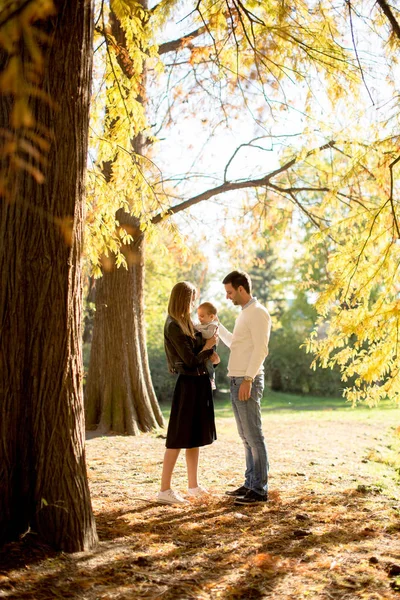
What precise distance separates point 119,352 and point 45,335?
21.8 ft

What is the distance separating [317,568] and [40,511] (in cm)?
163

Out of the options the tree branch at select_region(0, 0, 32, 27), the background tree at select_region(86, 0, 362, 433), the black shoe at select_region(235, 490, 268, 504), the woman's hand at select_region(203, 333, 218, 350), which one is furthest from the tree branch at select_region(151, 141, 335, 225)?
the tree branch at select_region(0, 0, 32, 27)

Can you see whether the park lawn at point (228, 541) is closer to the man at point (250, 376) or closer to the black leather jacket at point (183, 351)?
the man at point (250, 376)

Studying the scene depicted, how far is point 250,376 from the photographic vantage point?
5.34m

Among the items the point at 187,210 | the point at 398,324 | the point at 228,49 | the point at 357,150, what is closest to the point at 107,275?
the point at 187,210

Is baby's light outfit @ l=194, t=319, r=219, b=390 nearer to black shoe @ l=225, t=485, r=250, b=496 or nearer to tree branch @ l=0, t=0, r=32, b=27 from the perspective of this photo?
black shoe @ l=225, t=485, r=250, b=496

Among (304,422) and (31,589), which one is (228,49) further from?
(304,422)

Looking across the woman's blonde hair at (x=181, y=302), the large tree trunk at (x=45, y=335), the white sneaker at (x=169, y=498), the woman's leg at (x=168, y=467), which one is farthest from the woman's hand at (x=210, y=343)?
the large tree trunk at (x=45, y=335)

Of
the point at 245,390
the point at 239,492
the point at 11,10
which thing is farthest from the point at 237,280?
the point at 11,10

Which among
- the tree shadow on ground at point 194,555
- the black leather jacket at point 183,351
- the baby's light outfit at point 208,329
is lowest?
the tree shadow on ground at point 194,555

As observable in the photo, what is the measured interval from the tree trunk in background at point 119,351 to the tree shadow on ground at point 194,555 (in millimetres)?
5075

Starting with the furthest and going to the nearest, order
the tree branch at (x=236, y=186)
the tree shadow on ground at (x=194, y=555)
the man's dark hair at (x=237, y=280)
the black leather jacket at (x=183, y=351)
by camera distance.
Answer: the tree branch at (x=236, y=186)
the man's dark hair at (x=237, y=280)
the black leather jacket at (x=183, y=351)
the tree shadow on ground at (x=194, y=555)

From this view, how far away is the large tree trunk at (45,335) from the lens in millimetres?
3801

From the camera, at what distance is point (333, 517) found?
5035 mm
